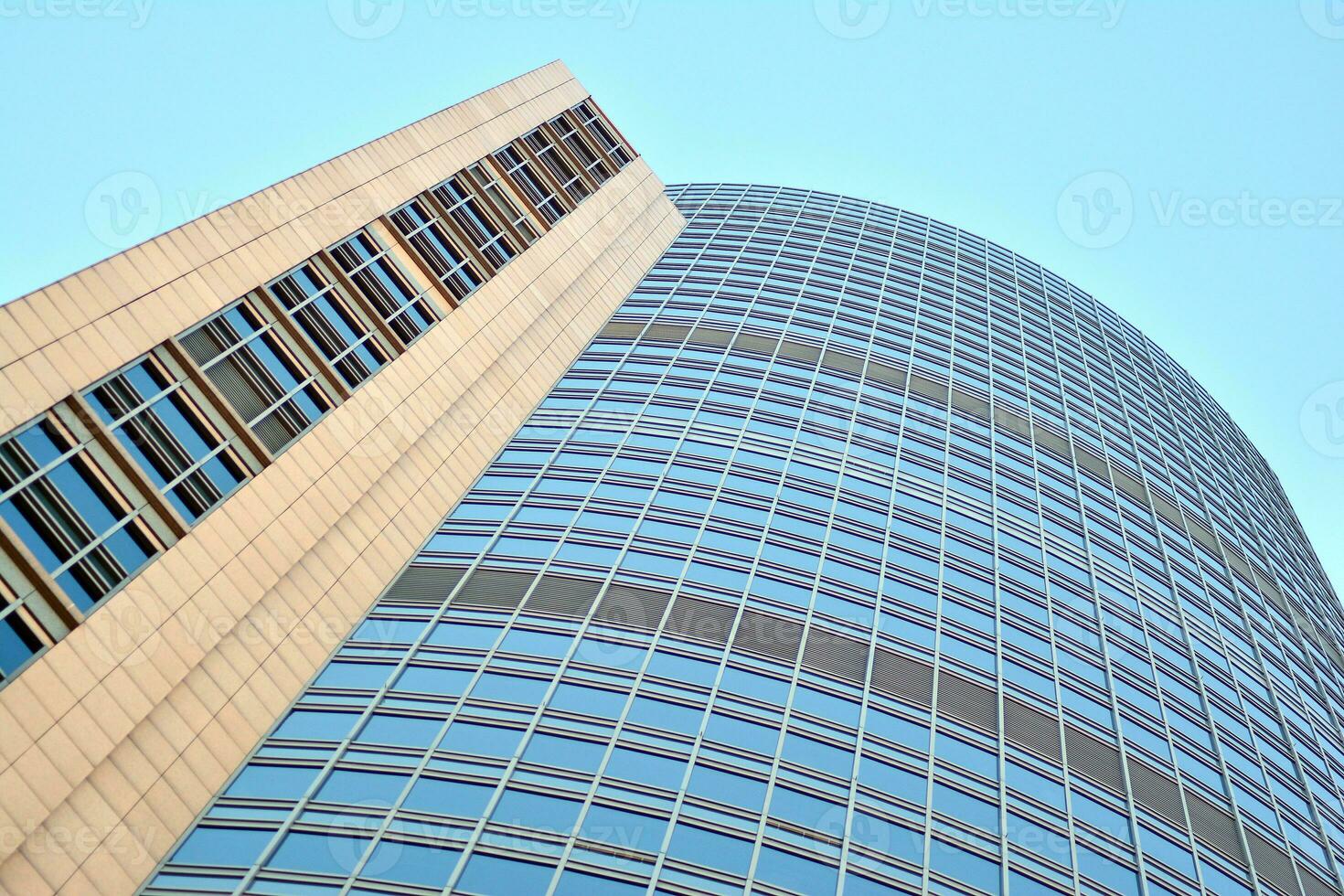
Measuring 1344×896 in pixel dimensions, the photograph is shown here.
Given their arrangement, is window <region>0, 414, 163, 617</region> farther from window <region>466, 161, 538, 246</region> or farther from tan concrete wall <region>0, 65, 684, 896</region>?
window <region>466, 161, 538, 246</region>

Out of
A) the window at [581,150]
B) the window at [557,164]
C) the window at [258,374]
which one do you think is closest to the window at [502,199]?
the window at [557,164]

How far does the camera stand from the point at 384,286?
114 ft

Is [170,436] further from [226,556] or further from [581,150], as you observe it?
[581,150]

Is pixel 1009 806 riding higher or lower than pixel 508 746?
lower

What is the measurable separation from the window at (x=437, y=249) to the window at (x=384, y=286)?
169 centimetres

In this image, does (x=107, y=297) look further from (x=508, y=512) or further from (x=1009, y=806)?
(x=1009, y=806)

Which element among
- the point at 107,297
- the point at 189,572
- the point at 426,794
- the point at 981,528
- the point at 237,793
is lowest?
the point at 981,528

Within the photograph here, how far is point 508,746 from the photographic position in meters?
24.1

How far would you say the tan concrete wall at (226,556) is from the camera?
2009cm

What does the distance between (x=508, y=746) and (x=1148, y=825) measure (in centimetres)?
1483

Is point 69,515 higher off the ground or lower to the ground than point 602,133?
higher

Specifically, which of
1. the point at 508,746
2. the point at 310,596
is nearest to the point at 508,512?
the point at 310,596

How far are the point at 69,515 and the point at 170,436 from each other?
3396 millimetres

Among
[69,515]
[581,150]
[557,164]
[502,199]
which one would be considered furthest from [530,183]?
[69,515]
